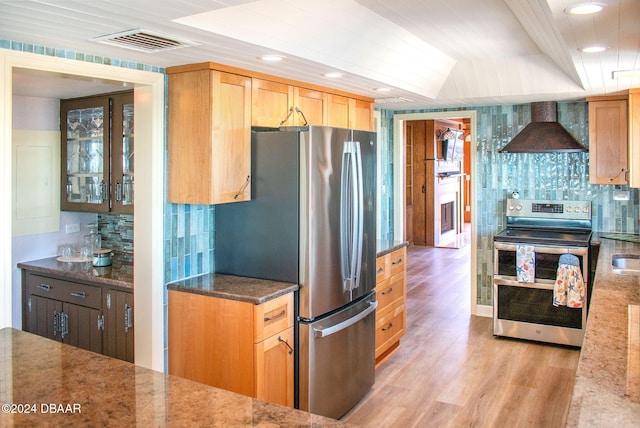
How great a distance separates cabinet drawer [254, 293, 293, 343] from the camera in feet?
9.58

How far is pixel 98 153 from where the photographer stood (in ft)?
13.7

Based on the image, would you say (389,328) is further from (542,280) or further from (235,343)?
(235,343)

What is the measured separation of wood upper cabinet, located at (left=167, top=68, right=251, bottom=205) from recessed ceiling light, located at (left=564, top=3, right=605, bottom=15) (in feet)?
5.98

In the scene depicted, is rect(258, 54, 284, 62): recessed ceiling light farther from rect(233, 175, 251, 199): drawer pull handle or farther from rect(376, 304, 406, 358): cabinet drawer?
rect(376, 304, 406, 358): cabinet drawer

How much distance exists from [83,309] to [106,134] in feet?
4.12

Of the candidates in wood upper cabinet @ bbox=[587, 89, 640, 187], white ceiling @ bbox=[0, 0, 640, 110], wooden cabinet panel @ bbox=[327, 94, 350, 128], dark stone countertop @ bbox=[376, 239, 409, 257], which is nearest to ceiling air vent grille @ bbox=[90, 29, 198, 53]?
white ceiling @ bbox=[0, 0, 640, 110]

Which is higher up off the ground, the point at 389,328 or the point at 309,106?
the point at 309,106

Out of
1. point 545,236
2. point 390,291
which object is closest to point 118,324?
point 390,291

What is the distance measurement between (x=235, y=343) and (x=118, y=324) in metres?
1.04

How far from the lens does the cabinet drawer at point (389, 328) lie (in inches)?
170

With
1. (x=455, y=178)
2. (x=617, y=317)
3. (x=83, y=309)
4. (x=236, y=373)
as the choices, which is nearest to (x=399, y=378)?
(x=236, y=373)

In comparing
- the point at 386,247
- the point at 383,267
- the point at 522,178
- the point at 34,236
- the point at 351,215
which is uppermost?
the point at 522,178

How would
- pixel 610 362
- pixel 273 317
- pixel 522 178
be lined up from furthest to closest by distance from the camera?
pixel 522 178, pixel 273 317, pixel 610 362

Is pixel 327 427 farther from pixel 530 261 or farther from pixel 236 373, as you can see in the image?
pixel 530 261
